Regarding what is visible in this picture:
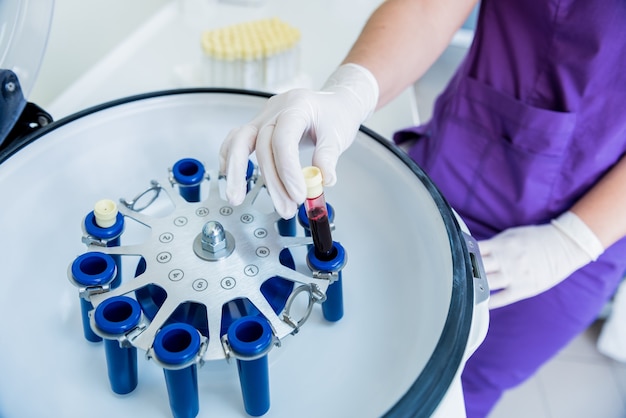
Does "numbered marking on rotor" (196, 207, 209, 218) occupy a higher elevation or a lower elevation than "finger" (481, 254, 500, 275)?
higher

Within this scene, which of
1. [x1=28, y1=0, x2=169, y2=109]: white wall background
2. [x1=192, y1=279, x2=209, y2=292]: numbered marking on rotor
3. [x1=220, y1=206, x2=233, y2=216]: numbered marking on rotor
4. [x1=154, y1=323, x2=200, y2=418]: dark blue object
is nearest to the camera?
[x1=154, y1=323, x2=200, y2=418]: dark blue object

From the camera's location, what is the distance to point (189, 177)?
76 centimetres

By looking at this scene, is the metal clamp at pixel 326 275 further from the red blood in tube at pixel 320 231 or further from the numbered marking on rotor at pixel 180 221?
the numbered marking on rotor at pixel 180 221

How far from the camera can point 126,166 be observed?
2.80 feet

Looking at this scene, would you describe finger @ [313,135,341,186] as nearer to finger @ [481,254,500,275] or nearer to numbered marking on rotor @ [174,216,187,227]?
numbered marking on rotor @ [174,216,187,227]

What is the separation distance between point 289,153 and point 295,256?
160 mm

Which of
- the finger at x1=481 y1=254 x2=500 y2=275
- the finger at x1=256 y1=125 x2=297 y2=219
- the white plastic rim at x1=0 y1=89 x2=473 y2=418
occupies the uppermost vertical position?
the finger at x1=256 y1=125 x2=297 y2=219

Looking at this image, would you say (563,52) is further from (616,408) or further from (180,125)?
(616,408)

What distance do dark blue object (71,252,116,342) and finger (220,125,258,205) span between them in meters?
0.15

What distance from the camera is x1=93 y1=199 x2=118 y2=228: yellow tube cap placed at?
2.18 feet

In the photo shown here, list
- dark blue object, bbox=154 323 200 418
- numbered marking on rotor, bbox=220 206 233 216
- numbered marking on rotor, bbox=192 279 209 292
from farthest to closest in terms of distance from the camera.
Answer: numbered marking on rotor, bbox=220 206 233 216, numbered marking on rotor, bbox=192 279 209 292, dark blue object, bbox=154 323 200 418

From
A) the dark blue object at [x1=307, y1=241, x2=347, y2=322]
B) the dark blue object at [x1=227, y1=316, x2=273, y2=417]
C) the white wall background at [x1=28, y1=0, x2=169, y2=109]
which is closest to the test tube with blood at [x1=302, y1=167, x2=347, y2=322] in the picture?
the dark blue object at [x1=307, y1=241, x2=347, y2=322]

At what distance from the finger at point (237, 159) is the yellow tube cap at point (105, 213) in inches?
5.3

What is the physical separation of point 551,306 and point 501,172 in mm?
279
